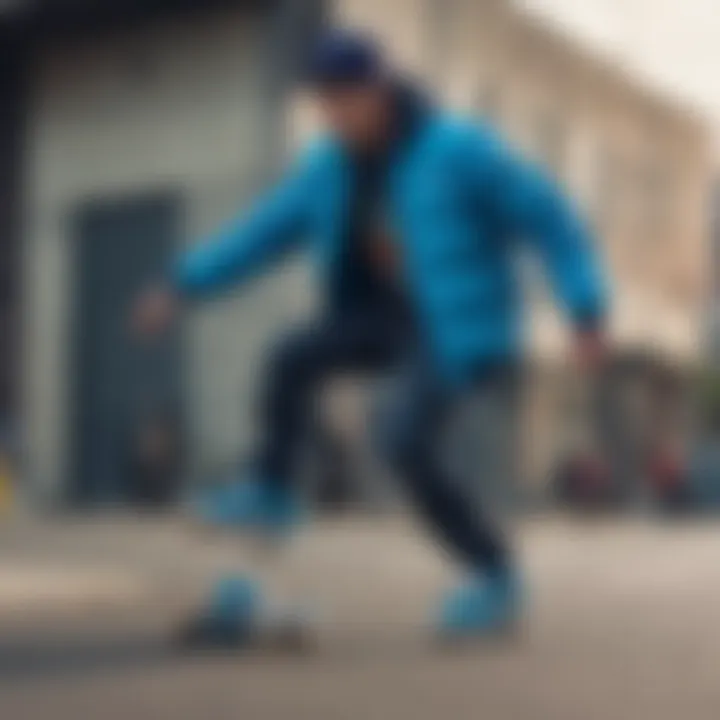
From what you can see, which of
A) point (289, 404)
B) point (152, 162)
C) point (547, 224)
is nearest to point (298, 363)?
point (289, 404)

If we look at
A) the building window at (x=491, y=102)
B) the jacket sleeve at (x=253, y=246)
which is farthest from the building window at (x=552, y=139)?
the jacket sleeve at (x=253, y=246)

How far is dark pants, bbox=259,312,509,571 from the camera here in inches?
114

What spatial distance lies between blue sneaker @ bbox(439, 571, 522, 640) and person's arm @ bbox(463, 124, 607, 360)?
39cm

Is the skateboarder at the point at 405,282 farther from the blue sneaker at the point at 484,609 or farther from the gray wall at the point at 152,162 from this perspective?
the gray wall at the point at 152,162

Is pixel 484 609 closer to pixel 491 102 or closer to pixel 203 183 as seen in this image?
pixel 491 102

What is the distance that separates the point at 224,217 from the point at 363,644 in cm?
538

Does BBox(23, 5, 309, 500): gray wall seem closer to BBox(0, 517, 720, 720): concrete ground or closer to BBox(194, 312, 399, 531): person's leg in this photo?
BBox(0, 517, 720, 720): concrete ground

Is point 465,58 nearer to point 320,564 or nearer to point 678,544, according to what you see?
point 678,544

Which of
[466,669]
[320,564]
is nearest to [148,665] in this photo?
[466,669]

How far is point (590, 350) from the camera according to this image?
110 inches

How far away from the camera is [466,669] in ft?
8.25

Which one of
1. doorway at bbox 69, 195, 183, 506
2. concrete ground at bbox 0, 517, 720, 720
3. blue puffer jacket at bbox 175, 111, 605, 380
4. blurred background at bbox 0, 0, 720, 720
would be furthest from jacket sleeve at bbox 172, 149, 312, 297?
doorway at bbox 69, 195, 183, 506

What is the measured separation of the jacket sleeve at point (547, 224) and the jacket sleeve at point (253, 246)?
27 centimetres

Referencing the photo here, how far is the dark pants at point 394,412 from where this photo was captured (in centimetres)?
290
